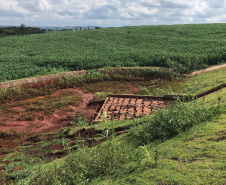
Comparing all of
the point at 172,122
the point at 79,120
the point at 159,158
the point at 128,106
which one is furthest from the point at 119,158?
the point at 128,106

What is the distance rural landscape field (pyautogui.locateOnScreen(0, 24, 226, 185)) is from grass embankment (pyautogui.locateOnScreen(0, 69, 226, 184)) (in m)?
0.01

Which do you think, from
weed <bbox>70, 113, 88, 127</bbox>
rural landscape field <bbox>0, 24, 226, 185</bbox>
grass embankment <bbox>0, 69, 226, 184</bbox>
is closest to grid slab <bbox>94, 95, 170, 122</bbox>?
rural landscape field <bbox>0, 24, 226, 185</bbox>

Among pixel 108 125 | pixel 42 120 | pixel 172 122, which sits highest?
pixel 172 122

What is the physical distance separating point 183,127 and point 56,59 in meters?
10.8

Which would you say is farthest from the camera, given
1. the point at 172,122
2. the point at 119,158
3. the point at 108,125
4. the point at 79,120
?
the point at 79,120

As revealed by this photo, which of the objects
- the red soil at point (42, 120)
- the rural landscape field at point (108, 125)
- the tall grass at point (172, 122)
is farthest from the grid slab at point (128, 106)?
the tall grass at point (172, 122)

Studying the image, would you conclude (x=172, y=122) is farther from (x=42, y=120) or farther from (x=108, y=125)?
(x=42, y=120)

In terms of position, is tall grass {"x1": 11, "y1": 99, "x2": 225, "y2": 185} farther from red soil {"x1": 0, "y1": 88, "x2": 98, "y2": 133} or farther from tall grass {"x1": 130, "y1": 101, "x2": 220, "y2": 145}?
red soil {"x1": 0, "y1": 88, "x2": 98, "y2": 133}

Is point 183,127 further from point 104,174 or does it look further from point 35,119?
point 35,119

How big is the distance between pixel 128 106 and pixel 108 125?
1804 mm

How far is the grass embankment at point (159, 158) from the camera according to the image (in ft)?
9.11

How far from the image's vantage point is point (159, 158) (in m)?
3.26

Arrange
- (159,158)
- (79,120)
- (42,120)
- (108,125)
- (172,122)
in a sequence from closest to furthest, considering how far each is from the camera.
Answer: (159,158) < (172,122) < (108,125) < (79,120) < (42,120)

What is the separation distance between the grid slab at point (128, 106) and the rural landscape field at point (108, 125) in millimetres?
133
